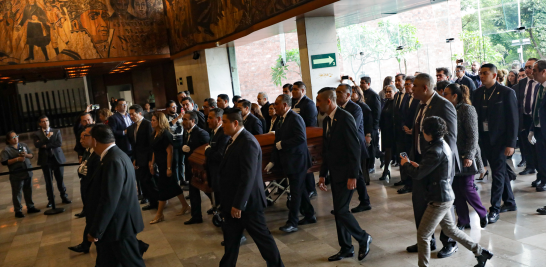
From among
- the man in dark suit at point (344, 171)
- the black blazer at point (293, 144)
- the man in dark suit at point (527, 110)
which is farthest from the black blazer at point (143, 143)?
the man in dark suit at point (527, 110)

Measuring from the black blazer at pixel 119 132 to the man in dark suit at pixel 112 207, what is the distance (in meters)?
4.56

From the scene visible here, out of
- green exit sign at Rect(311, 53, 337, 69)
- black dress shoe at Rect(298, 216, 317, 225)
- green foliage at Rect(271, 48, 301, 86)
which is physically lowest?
black dress shoe at Rect(298, 216, 317, 225)

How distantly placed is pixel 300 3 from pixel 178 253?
5.61 m

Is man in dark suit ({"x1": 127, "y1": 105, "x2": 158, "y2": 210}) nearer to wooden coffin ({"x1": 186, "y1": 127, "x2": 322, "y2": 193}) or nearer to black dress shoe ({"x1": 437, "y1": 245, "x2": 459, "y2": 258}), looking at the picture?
wooden coffin ({"x1": 186, "y1": 127, "x2": 322, "y2": 193})

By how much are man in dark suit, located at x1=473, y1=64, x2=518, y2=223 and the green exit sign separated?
5.40 metres

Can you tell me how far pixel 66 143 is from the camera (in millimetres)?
20234

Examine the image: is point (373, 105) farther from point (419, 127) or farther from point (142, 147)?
point (142, 147)

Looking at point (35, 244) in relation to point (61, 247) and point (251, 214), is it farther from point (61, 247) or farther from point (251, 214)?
point (251, 214)

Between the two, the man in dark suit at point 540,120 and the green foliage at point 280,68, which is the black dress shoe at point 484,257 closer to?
the man in dark suit at point 540,120

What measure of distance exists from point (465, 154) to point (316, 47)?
6.30 m

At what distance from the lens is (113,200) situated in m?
3.60

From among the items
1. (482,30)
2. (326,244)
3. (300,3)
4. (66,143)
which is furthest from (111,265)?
(66,143)

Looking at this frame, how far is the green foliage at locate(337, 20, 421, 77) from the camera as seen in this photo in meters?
15.2

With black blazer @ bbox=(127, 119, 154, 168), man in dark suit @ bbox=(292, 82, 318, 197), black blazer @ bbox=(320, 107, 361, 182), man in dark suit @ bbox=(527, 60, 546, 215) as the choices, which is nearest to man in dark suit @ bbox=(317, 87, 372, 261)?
black blazer @ bbox=(320, 107, 361, 182)
